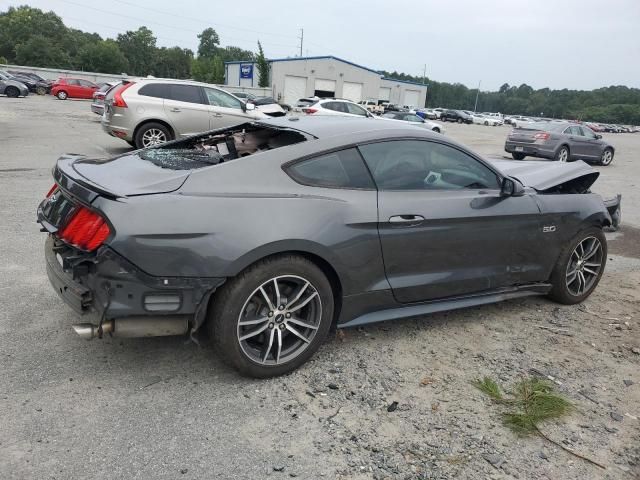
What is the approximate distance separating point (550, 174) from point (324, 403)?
3.05 metres

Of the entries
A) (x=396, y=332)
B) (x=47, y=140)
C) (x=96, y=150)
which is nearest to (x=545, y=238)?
(x=396, y=332)

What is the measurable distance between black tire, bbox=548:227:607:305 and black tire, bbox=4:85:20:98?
36.0 m

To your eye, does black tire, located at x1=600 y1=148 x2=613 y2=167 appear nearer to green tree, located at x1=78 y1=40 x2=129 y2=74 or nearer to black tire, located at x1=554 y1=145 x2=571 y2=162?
black tire, located at x1=554 y1=145 x2=571 y2=162

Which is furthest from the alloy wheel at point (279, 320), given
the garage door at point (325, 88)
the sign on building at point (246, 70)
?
the sign on building at point (246, 70)

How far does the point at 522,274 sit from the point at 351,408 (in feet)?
6.50

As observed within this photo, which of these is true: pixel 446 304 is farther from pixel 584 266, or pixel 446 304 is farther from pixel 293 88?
pixel 293 88

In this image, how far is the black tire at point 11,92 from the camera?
32.0 metres

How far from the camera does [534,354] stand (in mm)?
3730

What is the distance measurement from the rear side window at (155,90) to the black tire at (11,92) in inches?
1051

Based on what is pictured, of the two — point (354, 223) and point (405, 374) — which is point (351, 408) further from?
point (354, 223)

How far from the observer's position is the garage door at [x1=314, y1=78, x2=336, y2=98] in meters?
60.1

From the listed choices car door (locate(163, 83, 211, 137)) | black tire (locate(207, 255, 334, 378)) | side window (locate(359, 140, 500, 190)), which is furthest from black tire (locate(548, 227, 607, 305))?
car door (locate(163, 83, 211, 137))

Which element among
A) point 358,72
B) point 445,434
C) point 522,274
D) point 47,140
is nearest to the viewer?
point 445,434

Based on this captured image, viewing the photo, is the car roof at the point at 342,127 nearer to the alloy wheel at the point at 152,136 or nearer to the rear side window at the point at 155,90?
the alloy wheel at the point at 152,136
